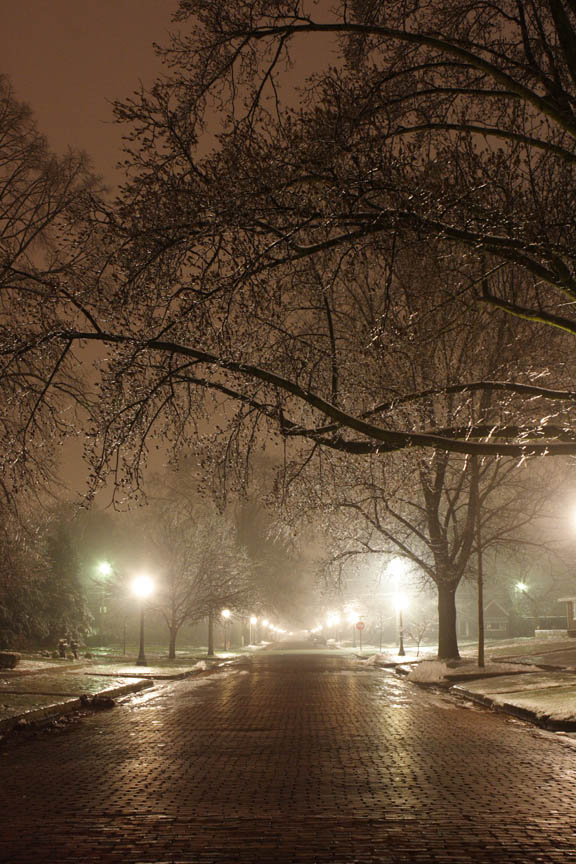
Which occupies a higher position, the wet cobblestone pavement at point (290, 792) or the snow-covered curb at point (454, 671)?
the wet cobblestone pavement at point (290, 792)

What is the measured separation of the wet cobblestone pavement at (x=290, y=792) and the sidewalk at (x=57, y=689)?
896 millimetres

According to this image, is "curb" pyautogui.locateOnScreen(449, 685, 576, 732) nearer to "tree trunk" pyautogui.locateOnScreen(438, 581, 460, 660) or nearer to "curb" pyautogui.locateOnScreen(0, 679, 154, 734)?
"curb" pyautogui.locateOnScreen(0, 679, 154, 734)

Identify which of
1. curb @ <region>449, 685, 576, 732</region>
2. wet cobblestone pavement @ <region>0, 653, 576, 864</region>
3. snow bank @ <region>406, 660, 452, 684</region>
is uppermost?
wet cobblestone pavement @ <region>0, 653, 576, 864</region>

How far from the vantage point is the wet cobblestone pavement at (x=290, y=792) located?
512 cm

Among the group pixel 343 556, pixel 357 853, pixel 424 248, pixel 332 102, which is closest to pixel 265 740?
pixel 357 853

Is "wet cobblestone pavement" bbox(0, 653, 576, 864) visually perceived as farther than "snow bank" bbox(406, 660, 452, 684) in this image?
No

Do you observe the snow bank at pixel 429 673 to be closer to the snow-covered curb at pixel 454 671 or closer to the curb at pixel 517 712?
the snow-covered curb at pixel 454 671

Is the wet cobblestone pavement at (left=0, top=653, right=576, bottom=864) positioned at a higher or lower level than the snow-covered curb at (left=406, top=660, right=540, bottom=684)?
higher

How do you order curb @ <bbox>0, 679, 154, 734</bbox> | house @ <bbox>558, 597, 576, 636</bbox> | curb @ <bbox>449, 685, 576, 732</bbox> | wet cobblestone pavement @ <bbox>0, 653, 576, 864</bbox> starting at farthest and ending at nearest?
1. house @ <bbox>558, 597, 576, 636</bbox>
2. curb @ <bbox>449, 685, 576, 732</bbox>
3. curb @ <bbox>0, 679, 154, 734</bbox>
4. wet cobblestone pavement @ <bbox>0, 653, 576, 864</bbox>

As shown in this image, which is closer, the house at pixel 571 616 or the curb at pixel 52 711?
the curb at pixel 52 711

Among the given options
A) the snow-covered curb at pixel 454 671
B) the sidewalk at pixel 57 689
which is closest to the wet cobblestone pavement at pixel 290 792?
the sidewalk at pixel 57 689

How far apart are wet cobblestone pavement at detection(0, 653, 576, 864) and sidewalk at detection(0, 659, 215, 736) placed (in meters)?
0.90

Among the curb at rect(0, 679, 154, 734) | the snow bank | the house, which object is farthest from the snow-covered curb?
the house

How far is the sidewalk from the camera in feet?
42.6
